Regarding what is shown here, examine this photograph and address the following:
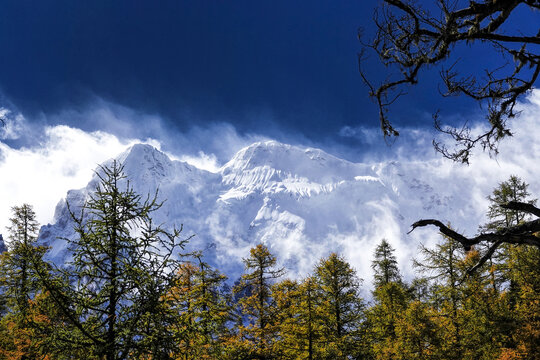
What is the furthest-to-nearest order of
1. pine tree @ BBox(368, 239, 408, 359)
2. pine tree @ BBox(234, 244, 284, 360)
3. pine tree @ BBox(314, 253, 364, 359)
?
pine tree @ BBox(368, 239, 408, 359)
pine tree @ BBox(314, 253, 364, 359)
pine tree @ BBox(234, 244, 284, 360)

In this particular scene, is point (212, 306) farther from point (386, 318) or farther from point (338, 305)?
point (386, 318)

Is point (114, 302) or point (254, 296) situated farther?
point (254, 296)

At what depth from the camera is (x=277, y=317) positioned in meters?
16.6

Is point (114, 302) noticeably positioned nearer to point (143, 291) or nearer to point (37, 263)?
point (143, 291)

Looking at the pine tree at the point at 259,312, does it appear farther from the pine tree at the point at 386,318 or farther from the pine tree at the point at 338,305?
the pine tree at the point at 386,318

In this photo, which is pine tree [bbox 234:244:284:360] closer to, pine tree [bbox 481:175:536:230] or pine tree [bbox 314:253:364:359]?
pine tree [bbox 314:253:364:359]

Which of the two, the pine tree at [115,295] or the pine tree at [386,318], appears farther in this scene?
the pine tree at [386,318]

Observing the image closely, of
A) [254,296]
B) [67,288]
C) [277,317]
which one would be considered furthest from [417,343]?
[67,288]

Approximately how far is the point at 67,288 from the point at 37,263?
3.09 ft

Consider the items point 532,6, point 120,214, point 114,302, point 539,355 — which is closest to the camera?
point 532,6

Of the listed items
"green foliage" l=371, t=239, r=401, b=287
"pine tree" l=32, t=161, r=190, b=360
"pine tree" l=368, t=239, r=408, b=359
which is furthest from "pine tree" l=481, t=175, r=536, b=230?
"pine tree" l=32, t=161, r=190, b=360

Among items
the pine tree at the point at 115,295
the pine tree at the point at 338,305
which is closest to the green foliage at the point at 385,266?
the pine tree at the point at 338,305

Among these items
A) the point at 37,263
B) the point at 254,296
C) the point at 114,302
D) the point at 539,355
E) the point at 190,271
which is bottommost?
the point at 539,355

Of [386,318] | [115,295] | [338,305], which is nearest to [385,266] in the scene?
[386,318]
